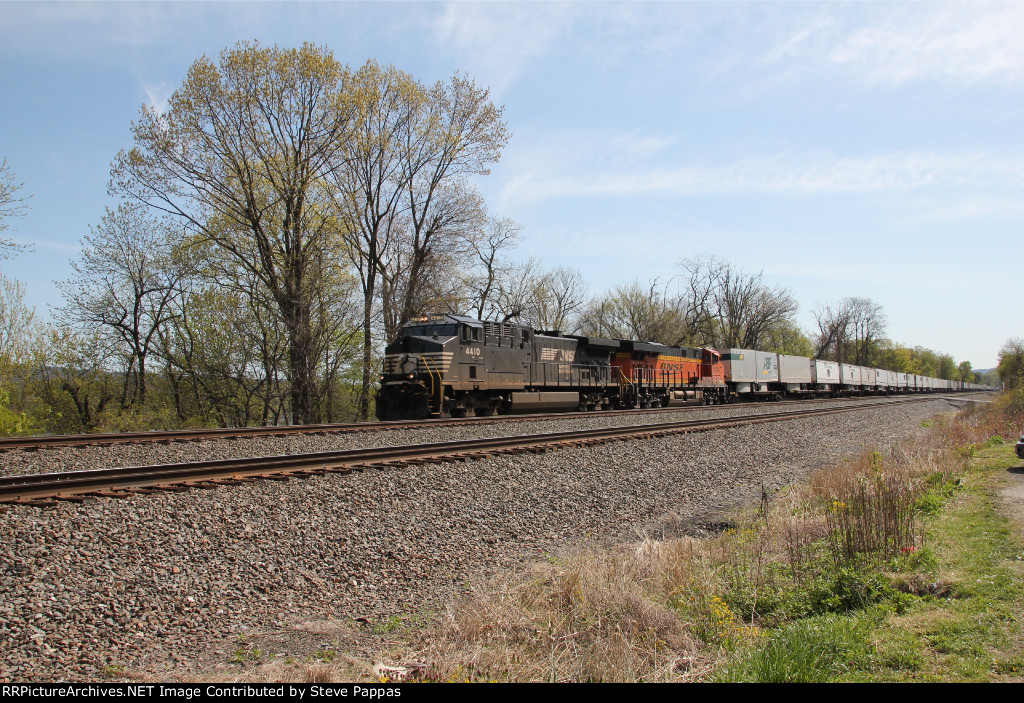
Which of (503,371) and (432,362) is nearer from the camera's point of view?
(432,362)

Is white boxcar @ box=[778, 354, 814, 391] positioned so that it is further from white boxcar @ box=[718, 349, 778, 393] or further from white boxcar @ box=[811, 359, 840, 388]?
white boxcar @ box=[811, 359, 840, 388]

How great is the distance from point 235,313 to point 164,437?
772 inches

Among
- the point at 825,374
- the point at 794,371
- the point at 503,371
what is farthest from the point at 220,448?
the point at 825,374

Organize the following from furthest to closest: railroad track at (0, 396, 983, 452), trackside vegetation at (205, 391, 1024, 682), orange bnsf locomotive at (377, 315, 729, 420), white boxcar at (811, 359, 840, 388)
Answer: white boxcar at (811, 359, 840, 388), orange bnsf locomotive at (377, 315, 729, 420), railroad track at (0, 396, 983, 452), trackside vegetation at (205, 391, 1024, 682)

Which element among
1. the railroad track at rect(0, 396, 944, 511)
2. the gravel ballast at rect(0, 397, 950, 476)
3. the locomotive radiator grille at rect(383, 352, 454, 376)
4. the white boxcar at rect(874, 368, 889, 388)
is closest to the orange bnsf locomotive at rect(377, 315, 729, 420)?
the locomotive radiator grille at rect(383, 352, 454, 376)

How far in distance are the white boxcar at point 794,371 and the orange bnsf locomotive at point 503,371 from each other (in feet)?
53.4

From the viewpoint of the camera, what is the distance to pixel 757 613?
5363 millimetres

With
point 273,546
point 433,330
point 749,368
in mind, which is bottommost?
point 273,546

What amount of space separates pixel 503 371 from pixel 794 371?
3087 cm

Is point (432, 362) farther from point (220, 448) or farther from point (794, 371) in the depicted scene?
point (794, 371)

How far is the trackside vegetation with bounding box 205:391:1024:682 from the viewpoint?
399cm

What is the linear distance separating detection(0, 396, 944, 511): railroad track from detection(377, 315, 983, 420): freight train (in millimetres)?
6923

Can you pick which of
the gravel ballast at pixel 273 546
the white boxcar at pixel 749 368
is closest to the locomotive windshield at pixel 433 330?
the gravel ballast at pixel 273 546

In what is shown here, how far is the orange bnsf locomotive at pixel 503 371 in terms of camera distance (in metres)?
18.9
